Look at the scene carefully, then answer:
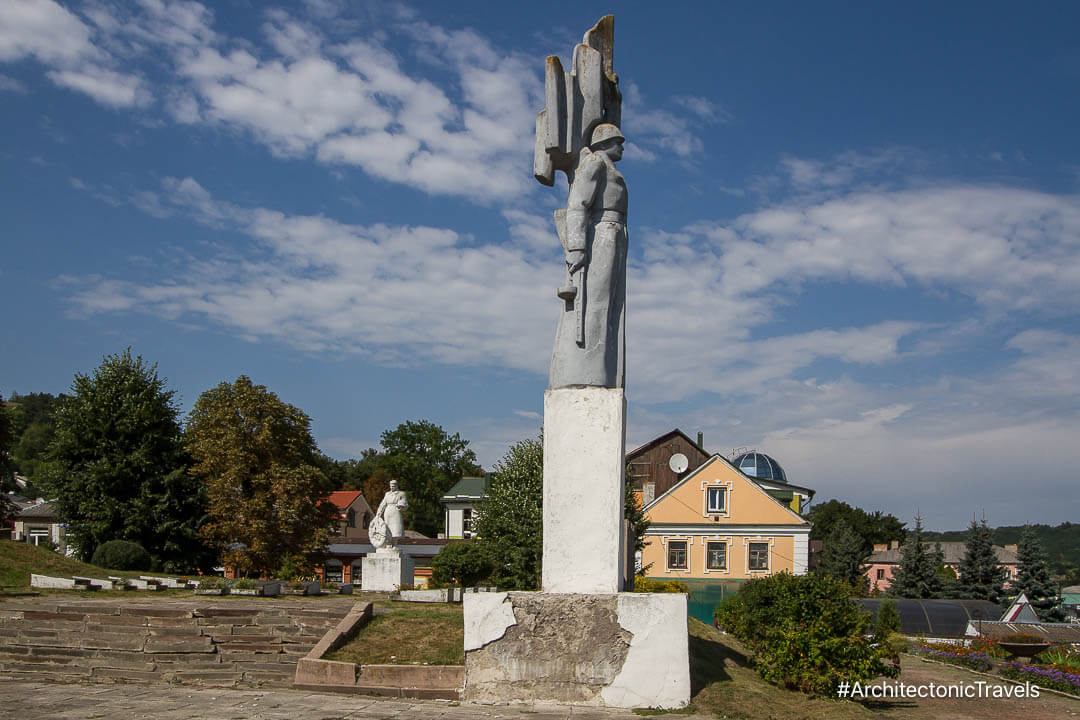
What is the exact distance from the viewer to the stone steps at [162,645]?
10.1 m

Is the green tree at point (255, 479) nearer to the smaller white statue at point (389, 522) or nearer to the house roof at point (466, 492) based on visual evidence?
the smaller white statue at point (389, 522)

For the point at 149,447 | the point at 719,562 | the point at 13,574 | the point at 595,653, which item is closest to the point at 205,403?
the point at 149,447

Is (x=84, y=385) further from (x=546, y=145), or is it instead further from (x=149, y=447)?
(x=546, y=145)

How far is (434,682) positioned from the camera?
8.58 m

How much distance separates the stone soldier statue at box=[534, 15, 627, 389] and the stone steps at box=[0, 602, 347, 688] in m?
4.82

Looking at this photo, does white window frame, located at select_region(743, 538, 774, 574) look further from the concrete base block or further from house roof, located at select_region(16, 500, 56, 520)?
house roof, located at select_region(16, 500, 56, 520)

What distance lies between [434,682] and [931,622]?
1974cm

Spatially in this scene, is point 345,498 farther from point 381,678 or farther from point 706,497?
point 381,678

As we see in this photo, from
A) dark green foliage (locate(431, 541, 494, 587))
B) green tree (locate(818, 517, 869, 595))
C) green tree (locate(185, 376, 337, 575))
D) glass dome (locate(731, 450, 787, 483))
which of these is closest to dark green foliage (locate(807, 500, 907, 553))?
glass dome (locate(731, 450, 787, 483))

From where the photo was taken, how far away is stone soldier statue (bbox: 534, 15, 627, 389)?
877 cm

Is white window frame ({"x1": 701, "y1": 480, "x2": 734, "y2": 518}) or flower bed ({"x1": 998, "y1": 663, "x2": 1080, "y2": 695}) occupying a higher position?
white window frame ({"x1": 701, "y1": 480, "x2": 734, "y2": 518})

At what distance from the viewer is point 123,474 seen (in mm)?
29766

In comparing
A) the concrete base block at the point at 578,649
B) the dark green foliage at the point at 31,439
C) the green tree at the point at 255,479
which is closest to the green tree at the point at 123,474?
the green tree at the point at 255,479

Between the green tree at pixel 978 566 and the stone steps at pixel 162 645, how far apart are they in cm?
3294
